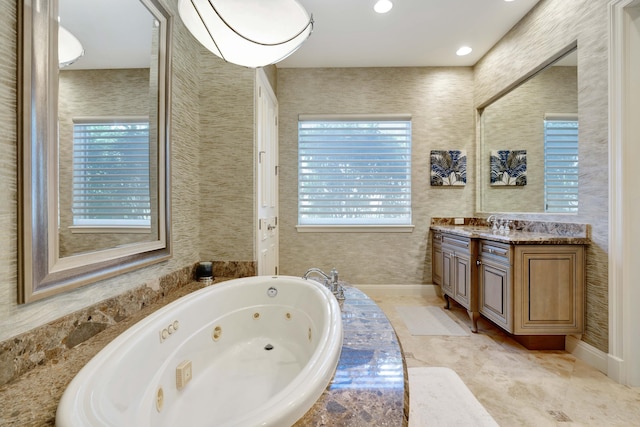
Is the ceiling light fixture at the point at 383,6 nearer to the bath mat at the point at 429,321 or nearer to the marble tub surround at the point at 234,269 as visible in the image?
the marble tub surround at the point at 234,269

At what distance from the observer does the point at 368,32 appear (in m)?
2.64

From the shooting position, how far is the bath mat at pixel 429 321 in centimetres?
236

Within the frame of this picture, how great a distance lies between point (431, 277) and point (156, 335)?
9.77ft

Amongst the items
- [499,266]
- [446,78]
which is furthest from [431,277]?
[446,78]

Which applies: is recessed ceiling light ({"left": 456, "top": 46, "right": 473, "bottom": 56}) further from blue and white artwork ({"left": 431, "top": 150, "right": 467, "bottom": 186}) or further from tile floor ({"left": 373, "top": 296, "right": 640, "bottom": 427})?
tile floor ({"left": 373, "top": 296, "right": 640, "bottom": 427})

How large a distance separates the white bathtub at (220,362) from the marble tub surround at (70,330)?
19 centimetres

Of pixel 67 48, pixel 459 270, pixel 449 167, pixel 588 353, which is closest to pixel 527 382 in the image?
pixel 588 353

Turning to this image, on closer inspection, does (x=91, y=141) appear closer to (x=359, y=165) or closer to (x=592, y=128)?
(x=359, y=165)

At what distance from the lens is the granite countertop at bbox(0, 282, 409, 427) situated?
0.68 m

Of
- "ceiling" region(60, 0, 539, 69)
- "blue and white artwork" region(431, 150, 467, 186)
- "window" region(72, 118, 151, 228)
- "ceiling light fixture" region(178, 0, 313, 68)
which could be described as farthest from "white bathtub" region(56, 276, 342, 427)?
"blue and white artwork" region(431, 150, 467, 186)

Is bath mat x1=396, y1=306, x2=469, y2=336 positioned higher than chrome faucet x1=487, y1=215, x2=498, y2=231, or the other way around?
chrome faucet x1=487, y1=215, x2=498, y2=231

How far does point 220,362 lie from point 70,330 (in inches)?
31.0

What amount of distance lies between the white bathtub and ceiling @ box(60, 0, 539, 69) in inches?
46.4

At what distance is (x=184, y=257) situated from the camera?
1878 millimetres
